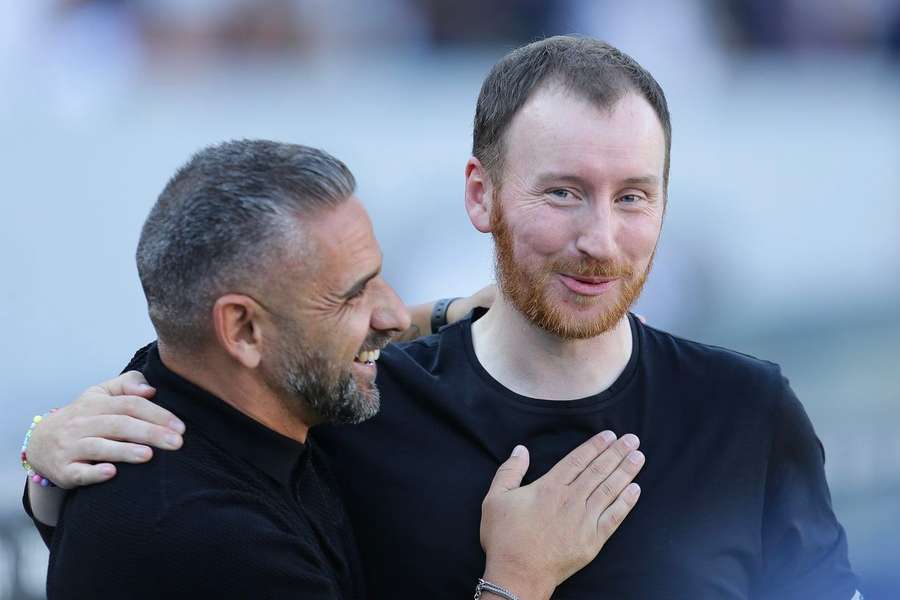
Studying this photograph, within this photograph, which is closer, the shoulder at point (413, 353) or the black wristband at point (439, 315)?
the shoulder at point (413, 353)

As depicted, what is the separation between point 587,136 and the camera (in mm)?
2230

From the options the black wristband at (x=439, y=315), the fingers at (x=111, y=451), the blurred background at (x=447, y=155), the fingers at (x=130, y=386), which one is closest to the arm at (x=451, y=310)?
the black wristband at (x=439, y=315)

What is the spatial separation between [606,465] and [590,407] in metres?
0.14

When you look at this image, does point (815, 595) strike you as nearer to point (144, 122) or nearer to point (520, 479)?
point (520, 479)

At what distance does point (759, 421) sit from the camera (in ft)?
7.55

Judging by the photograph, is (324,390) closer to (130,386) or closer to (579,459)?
(130,386)

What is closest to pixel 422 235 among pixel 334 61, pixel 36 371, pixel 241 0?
pixel 334 61

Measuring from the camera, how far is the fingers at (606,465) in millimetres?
2217

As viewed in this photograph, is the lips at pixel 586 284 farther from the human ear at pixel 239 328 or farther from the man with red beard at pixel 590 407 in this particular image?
the human ear at pixel 239 328

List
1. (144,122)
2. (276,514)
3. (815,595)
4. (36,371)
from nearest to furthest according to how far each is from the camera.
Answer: (276,514), (815,595), (36,371), (144,122)

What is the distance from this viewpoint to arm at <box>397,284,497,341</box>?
2.75 meters

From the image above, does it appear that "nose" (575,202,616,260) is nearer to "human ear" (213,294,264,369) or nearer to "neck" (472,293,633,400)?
"neck" (472,293,633,400)

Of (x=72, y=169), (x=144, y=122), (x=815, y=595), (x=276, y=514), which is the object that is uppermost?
(x=144, y=122)

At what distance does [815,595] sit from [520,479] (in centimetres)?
58
